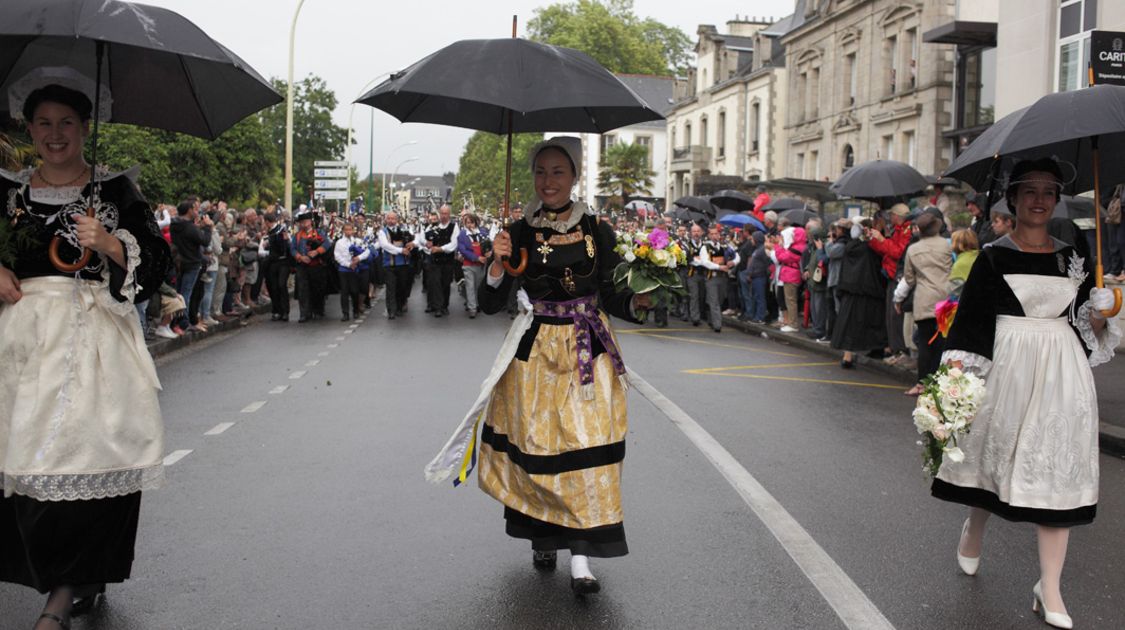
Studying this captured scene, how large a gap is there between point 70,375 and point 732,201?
78.3ft

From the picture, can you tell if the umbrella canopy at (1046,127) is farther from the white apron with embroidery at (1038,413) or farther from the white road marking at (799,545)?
the white road marking at (799,545)

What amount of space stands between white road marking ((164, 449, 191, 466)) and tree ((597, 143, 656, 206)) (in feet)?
186

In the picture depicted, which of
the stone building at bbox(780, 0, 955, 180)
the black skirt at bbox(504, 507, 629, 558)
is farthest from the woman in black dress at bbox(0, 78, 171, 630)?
the stone building at bbox(780, 0, 955, 180)

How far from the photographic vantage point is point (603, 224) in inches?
214

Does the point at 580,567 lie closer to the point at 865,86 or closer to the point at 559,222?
the point at 559,222

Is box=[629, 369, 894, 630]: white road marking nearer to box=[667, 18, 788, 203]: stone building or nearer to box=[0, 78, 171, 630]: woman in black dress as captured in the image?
box=[0, 78, 171, 630]: woman in black dress

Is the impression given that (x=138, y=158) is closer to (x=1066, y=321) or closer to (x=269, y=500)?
(x=269, y=500)

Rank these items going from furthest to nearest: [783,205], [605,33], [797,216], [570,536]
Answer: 1. [605,33]
2. [783,205]
3. [797,216]
4. [570,536]

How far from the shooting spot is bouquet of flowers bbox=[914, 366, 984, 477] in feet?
15.5

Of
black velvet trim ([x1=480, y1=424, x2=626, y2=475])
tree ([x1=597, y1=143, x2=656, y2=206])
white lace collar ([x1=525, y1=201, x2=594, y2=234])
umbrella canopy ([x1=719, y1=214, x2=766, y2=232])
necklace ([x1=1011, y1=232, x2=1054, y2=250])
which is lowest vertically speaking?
black velvet trim ([x1=480, y1=424, x2=626, y2=475])

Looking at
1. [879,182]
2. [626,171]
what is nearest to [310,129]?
[626,171]

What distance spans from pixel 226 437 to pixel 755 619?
544cm

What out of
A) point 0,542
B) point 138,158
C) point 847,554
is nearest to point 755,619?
point 847,554

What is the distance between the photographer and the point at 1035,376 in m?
4.73
